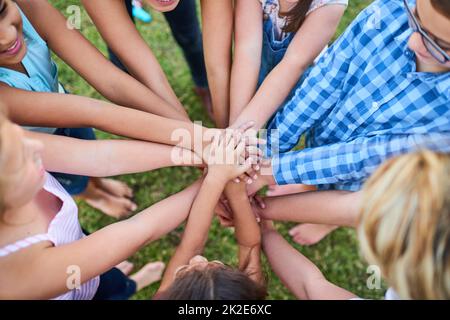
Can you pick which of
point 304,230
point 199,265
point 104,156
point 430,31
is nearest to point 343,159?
point 430,31

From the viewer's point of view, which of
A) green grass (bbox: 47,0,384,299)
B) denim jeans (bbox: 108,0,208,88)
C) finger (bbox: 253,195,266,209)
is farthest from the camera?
green grass (bbox: 47,0,384,299)

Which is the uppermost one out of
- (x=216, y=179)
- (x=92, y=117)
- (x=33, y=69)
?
(x=33, y=69)

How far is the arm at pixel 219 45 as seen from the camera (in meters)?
1.70

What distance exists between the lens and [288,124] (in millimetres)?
1764

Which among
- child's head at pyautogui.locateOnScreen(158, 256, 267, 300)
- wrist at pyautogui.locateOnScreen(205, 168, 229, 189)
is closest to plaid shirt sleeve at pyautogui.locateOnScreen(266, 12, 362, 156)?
wrist at pyautogui.locateOnScreen(205, 168, 229, 189)

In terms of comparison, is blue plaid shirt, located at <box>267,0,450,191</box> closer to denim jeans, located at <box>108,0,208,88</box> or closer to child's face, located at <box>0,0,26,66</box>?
denim jeans, located at <box>108,0,208,88</box>

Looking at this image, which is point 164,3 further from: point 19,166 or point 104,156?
point 19,166

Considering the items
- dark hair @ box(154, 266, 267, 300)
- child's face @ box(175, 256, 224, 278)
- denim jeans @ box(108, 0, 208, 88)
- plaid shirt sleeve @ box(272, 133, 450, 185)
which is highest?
denim jeans @ box(108, 0, 208, 88)

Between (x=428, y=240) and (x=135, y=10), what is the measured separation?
8.89 ft

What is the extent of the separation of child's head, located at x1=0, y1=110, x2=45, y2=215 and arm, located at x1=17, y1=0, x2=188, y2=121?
1.67 ft

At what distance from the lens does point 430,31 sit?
124 cm

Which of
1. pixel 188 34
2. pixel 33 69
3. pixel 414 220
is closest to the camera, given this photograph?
pixel 414 220

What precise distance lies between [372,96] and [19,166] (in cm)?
116

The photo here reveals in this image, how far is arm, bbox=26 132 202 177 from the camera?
144cm
